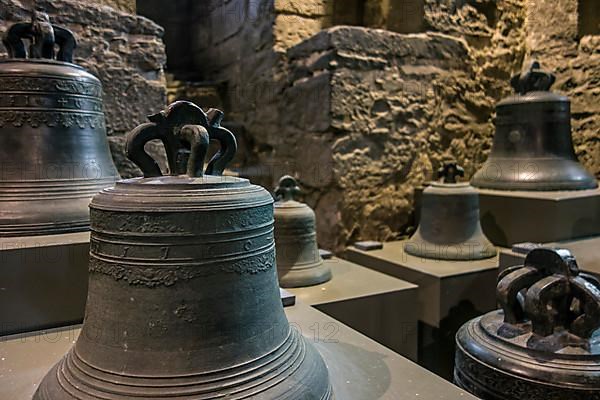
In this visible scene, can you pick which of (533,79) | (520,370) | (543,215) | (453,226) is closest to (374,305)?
(453,226)

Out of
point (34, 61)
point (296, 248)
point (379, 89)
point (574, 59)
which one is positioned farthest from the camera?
point (574, 59)

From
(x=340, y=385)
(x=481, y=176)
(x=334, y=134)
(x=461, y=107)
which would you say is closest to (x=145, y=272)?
(x=340, y=385)

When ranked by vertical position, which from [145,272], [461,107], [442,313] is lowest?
[442,313]

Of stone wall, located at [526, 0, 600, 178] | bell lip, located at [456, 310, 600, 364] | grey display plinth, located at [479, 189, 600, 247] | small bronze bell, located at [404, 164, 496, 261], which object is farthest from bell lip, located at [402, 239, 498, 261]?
stone wall, located at [526, 0, 600, 178]

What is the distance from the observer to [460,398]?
94 cm

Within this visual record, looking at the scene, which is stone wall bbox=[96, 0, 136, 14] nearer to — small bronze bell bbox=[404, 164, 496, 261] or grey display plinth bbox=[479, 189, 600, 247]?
small bronze bell bbox=[404, 164, 496, 261]

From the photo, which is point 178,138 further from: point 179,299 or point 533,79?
point 533,79

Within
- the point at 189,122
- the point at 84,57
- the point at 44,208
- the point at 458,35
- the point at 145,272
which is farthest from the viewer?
the point at 458,35

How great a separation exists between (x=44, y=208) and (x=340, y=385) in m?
0.87

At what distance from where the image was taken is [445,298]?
209cm

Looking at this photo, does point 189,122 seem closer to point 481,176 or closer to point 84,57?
point 84,57

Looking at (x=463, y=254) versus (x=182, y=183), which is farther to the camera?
(x=463, y=254)

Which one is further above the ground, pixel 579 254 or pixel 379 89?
pixel 379 89

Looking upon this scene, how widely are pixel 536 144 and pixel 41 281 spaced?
7.27ft
